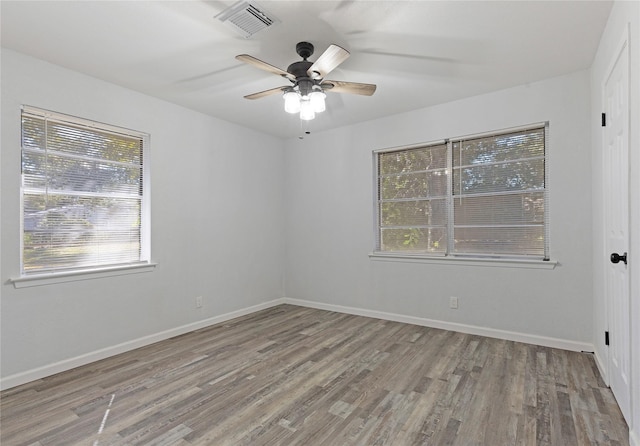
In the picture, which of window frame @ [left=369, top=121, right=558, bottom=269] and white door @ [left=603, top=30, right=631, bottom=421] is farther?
window frame @ [left=369, top=121, right=558, bottom=269]

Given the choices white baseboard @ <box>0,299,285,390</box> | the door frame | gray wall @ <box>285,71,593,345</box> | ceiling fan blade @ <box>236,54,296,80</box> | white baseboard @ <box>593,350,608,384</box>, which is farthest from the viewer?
gray wall @ <box>285,71,593,345</box>

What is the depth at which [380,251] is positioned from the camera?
15.0 feet

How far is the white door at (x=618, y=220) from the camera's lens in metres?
2.00

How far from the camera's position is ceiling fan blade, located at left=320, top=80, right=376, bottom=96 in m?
2.69

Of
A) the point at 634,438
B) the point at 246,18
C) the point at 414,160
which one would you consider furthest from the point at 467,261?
the point at 246,18

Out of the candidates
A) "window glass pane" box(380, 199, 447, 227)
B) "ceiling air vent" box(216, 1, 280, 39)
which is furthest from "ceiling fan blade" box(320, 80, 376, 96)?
"window glass pane" box(380, 199, 447, 227)

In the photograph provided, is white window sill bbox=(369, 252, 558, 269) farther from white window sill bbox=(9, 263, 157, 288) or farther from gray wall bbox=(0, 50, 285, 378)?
white window sill bbox=(9, 263, 157, 288)

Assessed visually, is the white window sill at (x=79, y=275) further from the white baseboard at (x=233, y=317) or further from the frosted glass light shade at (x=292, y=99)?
the frosted glass light shade at (x=292, y=99)

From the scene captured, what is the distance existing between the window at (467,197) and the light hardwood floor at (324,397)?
112cm

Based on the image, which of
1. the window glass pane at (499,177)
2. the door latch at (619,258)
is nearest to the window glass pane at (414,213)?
the window glass pane at (499,177)

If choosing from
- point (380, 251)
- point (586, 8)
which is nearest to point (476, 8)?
point (586, 8)

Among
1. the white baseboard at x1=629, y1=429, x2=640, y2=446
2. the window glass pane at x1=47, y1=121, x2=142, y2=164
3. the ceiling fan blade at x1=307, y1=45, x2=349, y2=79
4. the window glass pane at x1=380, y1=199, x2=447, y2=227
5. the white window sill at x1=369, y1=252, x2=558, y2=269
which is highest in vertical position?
the ceiling fan blade at x1=307, y1=45, x2=349, y2=79

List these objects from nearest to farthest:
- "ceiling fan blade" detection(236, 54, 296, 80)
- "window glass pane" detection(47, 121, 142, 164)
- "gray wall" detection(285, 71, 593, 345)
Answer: "ceiling fan blade" detection(236, 54, 296, 80)
"window glass pane" detection(47, 121, 142, 164)
"gray wall" detection(285, 71, 593, 345)

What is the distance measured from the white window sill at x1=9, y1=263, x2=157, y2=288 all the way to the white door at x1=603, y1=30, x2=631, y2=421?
4082mm
